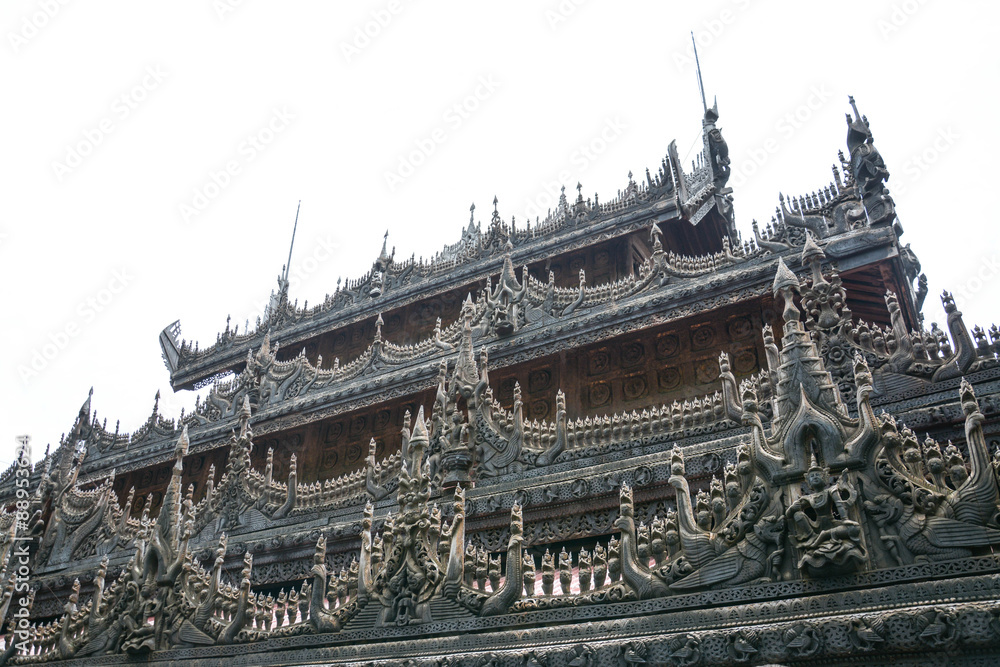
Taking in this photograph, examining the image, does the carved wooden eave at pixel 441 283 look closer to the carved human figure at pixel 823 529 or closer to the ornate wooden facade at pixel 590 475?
the ornate wooden facade at pixel 590 475

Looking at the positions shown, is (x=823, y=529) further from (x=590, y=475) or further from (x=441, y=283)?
(x=441, y=283)

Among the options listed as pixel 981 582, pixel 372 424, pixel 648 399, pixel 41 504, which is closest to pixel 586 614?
pixel 981 582

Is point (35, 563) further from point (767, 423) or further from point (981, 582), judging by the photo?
point (981, 582)

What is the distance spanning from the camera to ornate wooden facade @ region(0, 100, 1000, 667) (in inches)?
202

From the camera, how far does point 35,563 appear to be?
16922 mm

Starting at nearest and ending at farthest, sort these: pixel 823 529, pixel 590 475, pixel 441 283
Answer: pixel 823 529 < pixel 590 475 < pixel 441 283

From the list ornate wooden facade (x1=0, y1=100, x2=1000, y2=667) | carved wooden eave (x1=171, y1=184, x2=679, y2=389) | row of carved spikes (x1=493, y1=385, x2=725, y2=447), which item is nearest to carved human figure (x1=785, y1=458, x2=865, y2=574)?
ornate wooden facade (x1=0, y1=100, x2=1000, y2=667)

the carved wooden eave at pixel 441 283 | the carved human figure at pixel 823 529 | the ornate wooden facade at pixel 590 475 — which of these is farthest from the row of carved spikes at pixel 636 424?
the carved wooden eave at pixel 441 283

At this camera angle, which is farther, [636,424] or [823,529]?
[636,424]

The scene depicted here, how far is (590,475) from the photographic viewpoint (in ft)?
34.1

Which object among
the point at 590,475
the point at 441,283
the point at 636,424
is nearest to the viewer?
the point at 590,475

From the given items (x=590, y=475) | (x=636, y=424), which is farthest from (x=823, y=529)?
(x=636, y=424)

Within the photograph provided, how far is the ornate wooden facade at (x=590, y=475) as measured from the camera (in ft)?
16.8

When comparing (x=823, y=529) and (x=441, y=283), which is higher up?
(x=441, y=283)
